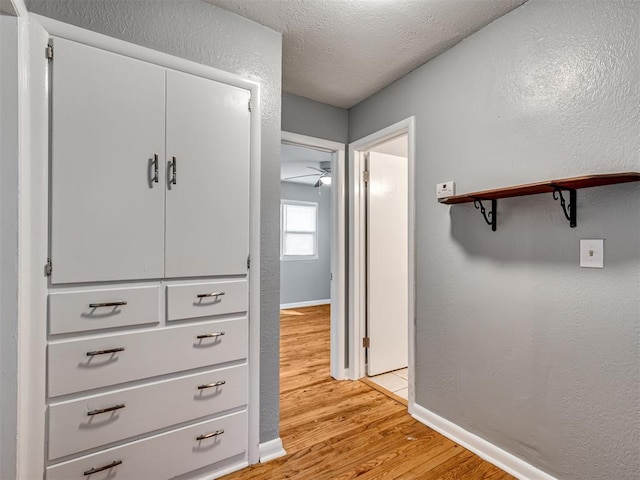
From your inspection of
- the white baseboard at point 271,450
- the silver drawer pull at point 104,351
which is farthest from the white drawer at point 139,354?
the white baseboard at point 271,450

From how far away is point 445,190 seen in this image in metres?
2.10

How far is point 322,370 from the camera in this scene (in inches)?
124

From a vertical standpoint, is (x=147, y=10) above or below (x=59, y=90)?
above

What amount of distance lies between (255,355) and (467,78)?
6.69ft

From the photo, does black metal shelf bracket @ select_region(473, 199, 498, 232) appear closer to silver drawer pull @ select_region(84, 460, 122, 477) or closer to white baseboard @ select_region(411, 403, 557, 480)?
white baseboard @ select_region(411, 403, 557, 480)

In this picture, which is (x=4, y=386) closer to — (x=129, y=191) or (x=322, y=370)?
(x=129, y=191)

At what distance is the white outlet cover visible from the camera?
1425mm

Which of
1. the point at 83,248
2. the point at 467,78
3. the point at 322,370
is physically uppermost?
the point at 467,78

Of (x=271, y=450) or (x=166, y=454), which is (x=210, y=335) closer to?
(x=166, y=454)

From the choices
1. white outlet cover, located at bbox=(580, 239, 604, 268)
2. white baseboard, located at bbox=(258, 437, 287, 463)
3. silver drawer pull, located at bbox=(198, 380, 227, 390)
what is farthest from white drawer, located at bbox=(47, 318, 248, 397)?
white outlet cover, located at bbox=(580, 239, 604, 268)

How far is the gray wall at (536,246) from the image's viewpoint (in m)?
1.38

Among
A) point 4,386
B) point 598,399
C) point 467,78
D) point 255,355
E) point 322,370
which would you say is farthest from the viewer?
point 322,370

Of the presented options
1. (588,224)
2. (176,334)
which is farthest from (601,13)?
(176,334)

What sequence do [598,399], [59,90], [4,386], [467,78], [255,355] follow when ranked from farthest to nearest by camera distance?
1. [467,78]
2. [255,355]
3. [598,399]
4. [59,90]
5. [4,386]
